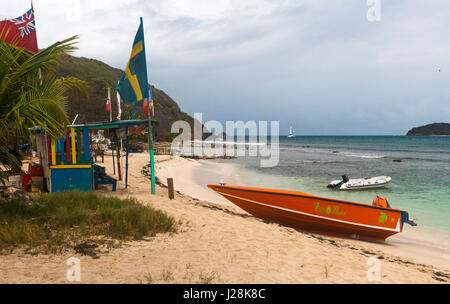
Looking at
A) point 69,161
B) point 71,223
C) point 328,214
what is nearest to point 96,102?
point 69,161

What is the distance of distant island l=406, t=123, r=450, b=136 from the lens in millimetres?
141875

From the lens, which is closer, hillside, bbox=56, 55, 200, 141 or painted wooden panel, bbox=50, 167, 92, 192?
painted wooden panel, bbox=50, 167, 92, 192

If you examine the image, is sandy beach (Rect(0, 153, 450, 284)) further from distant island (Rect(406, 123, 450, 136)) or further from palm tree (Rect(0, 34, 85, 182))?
distant island (Rect(406, 123, 450, 136))

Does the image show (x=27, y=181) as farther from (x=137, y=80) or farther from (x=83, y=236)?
(x=83, y=236)

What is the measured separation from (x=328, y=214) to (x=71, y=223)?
6.95 meters

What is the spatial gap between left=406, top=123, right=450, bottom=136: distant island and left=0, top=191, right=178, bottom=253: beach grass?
6622 inches

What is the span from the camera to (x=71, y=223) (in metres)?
6.07

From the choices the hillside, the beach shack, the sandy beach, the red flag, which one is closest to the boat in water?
the sandy beach

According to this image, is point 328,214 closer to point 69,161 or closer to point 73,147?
point 73,147

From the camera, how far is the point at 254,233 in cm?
709

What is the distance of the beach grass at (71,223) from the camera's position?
5.11 meters

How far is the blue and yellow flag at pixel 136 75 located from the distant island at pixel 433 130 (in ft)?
544

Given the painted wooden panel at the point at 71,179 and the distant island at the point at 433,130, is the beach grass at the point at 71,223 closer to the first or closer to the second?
the painted wooden panel at the point at 71,179
